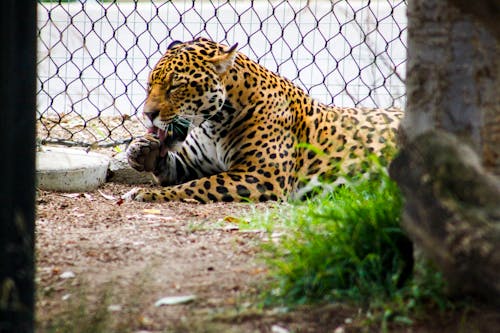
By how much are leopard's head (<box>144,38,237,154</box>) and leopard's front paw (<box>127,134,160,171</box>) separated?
17 cm

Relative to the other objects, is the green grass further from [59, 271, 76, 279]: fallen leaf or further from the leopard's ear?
the leopard's ear

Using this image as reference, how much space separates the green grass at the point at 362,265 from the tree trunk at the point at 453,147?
0.23m

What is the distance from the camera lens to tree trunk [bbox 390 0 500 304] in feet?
10.8

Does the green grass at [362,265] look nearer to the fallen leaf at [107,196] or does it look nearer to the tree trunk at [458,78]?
the tree trunk at [458,78]

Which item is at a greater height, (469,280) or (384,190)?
(384,190)

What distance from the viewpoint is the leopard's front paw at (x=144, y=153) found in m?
7.21

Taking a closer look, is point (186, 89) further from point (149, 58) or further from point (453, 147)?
point (453, 147)

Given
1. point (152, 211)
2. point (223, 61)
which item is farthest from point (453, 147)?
point (223, 61)

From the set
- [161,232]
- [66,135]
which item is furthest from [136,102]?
[161,232]

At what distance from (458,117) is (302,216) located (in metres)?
1.29

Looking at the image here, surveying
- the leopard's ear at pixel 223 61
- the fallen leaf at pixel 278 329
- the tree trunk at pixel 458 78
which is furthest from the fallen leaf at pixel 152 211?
the tree trunk at pixel 458 78

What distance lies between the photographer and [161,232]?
514 cm

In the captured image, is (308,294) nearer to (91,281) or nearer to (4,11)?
(91,281)

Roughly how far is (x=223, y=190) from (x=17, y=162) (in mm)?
3746
